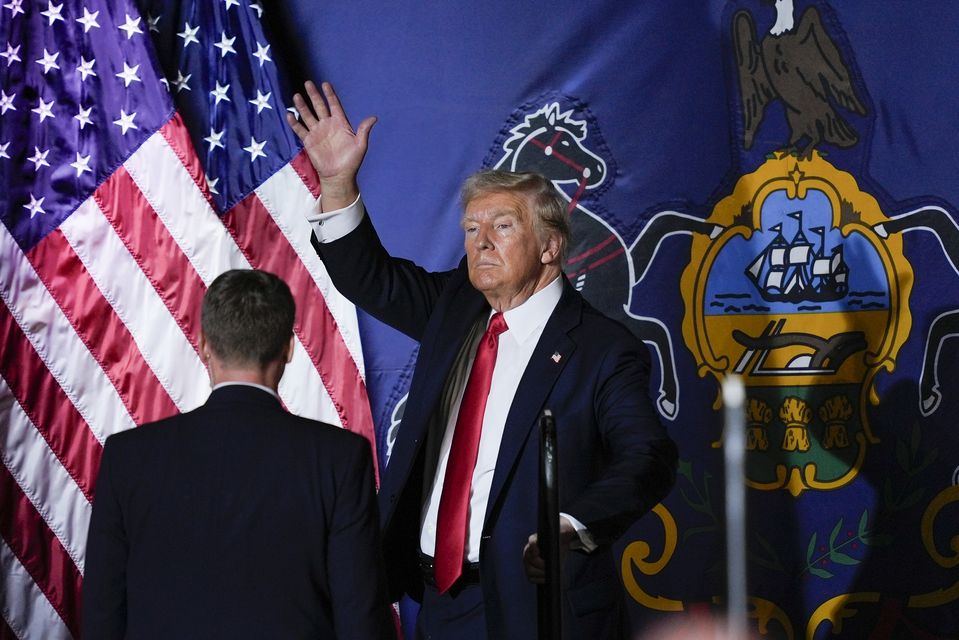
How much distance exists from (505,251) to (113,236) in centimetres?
117

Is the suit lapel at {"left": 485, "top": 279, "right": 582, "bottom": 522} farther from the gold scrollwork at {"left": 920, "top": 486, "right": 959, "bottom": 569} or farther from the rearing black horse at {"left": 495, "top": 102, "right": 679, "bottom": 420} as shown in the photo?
the gold scrollwork at {"left": 920, "top": 486, "right": 959, "bottom": 569}

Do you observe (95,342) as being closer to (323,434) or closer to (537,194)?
(537,194)

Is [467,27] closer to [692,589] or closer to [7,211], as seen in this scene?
[7,211]

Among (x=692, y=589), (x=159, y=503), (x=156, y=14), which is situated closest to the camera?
(x=159, y=503)

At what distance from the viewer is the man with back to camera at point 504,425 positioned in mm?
2035

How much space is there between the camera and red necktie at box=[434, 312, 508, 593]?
2.07m

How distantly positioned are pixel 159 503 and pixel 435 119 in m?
1.82

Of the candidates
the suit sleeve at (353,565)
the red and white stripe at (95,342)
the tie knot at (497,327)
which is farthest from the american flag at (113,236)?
the suit sleeve at (353,565)

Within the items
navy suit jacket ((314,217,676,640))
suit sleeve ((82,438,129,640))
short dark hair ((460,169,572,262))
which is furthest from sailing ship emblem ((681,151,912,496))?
suit sleeve ((82,438,129,640))

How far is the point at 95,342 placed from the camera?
2867 mm

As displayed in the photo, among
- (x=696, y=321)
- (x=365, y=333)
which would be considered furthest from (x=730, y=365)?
(x=365, y=333)

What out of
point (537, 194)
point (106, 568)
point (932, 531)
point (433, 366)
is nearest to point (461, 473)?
point (433, 366)

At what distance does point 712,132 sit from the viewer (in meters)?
3.23

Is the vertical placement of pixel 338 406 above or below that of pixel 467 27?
below
